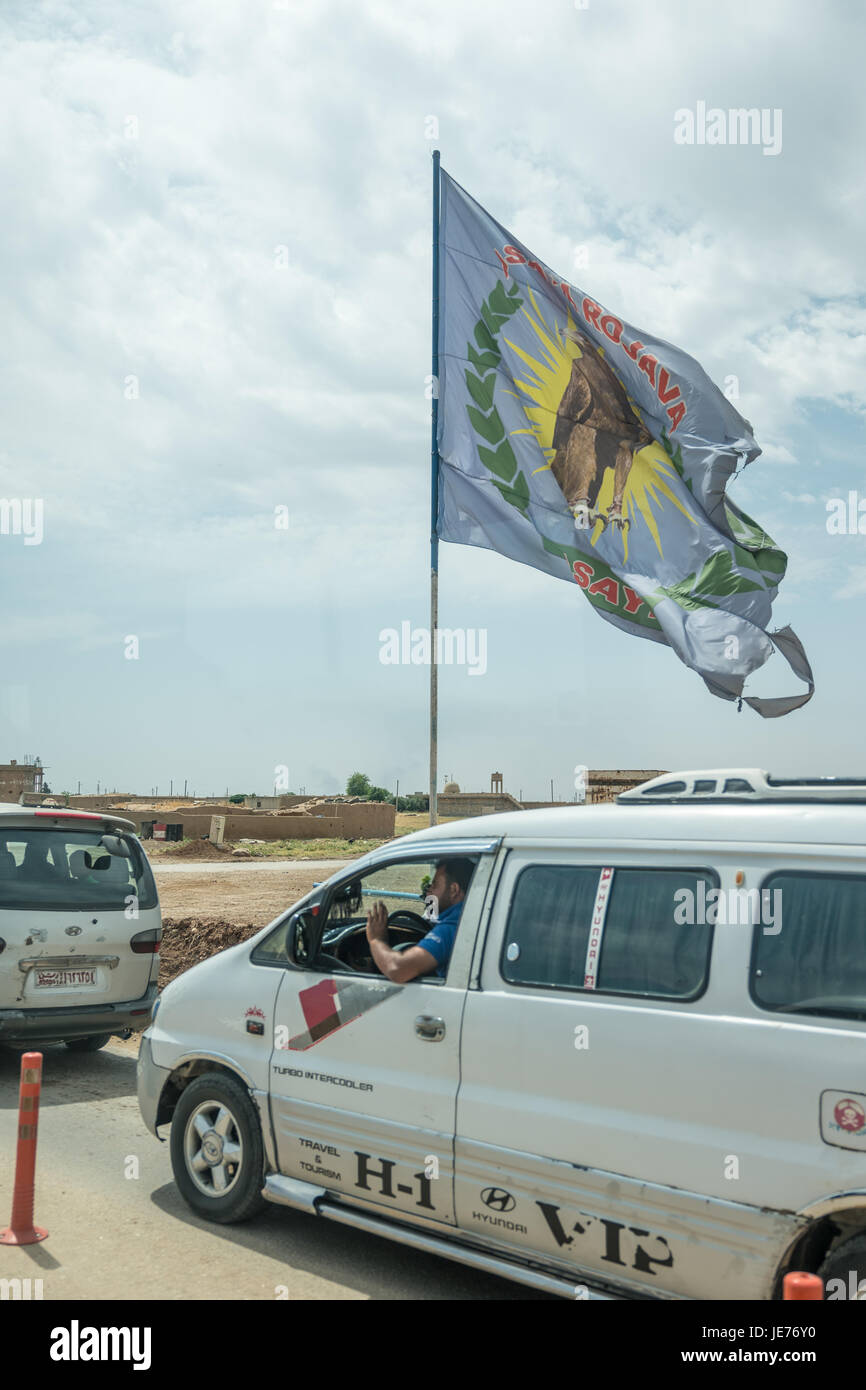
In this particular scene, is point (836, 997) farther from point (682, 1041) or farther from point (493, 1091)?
point (493, 1091)

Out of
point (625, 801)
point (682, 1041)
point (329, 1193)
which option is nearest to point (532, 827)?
point (625, 801)

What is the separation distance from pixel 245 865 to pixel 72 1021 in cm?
2391

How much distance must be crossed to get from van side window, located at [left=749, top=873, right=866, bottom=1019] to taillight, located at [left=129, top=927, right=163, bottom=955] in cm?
578

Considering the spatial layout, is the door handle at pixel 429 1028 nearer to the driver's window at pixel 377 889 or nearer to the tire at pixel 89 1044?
the driver's window at pixel 377 889

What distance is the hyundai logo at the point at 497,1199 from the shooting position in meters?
4.30

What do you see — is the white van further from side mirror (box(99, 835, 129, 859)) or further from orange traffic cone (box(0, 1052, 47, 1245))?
orange traffic cone (box(0, 1052, 47, 1245))

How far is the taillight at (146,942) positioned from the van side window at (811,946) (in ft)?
18.9

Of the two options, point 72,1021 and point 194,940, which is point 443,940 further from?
point 194,940

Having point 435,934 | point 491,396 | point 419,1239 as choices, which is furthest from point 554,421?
point 419,1239

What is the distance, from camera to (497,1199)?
14.2 ft

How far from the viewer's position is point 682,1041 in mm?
3906

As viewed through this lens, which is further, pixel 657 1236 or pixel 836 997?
Answer: pixel 657 1236

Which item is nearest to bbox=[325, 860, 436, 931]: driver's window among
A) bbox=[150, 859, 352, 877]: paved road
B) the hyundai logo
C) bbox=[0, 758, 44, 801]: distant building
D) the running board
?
the running board
